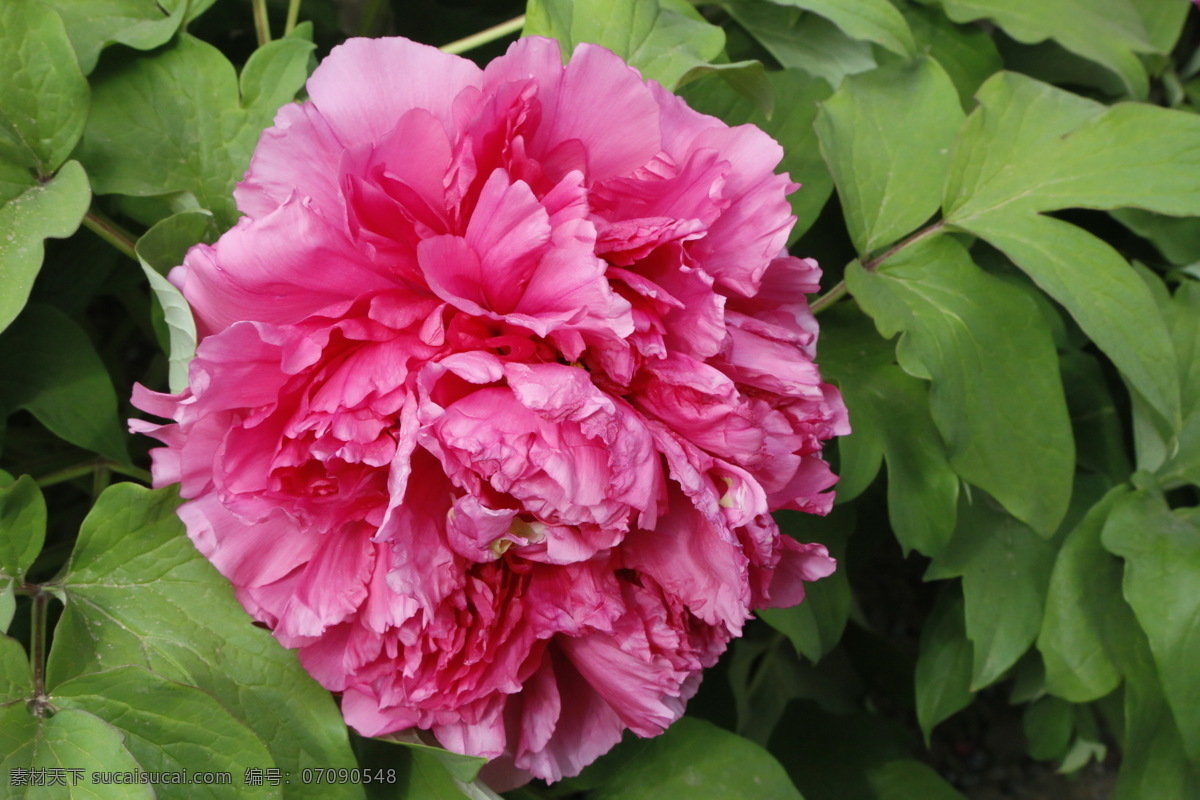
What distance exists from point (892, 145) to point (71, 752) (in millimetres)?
667

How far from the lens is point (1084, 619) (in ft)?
2.56

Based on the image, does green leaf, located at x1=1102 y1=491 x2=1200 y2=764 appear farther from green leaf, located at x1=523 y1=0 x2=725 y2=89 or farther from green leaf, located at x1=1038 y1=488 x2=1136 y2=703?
green leaf, located at x1=523 y1=0 x2=725 y2=89

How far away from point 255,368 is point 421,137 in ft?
0.46

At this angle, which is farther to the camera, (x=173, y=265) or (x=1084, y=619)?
(x=1084, y=619)

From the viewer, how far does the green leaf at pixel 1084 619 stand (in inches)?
30.4

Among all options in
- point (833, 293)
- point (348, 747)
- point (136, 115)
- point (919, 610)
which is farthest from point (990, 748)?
point (136, 115)

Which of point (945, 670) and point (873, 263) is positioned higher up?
point (873, 263)

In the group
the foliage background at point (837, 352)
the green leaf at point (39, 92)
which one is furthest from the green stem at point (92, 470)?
the green leaf at point (39, 92)

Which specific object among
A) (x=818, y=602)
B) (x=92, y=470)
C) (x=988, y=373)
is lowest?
(x=818, y=602)

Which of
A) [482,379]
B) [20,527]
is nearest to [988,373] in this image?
[482,379]

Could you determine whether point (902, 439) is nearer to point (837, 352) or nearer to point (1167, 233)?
point (837, 352)

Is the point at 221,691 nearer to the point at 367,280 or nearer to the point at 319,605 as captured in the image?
the point at 319,605

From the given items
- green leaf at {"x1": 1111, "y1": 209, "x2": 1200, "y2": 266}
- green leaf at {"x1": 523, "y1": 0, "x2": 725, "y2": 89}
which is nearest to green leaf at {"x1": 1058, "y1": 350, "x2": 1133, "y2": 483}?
green leaf at {"x1": 1111, "y1": 209, "x2": 1200, "y2": 266}

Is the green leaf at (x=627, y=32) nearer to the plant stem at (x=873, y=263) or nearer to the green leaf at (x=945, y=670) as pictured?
the plant stem at (x=873, y=263)
